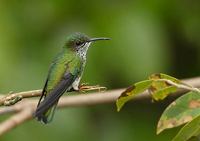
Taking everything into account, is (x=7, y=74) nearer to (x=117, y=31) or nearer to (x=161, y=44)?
(x=117, y=31)

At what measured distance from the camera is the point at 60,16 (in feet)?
14.0

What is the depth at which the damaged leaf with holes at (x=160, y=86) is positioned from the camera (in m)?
2.02

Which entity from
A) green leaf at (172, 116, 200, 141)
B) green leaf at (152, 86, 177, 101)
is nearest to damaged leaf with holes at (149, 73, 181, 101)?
green leaf at (152, 86, 177, 101)

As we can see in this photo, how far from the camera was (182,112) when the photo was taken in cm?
195

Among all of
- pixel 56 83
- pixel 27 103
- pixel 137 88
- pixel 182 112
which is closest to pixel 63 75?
pixel 56 83

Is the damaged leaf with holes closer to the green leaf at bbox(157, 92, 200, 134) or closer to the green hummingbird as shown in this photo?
the green leaf at bbox(157, 92, 200, 134)

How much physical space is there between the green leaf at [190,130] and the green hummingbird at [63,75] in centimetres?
46

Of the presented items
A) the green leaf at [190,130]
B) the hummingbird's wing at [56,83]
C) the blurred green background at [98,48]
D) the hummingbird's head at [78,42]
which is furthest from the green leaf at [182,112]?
the blurred green background at [98,48]

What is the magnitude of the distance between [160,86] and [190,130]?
0.75 feet

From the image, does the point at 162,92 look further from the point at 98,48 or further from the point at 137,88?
the point at 98,48

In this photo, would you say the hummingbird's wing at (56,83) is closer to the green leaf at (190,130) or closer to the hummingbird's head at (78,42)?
the hummingbird's head at (78,42)

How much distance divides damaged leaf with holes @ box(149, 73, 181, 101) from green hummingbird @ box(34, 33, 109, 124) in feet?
1.07

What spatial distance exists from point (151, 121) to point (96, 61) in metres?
0.72

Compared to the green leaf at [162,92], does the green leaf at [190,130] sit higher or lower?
lower
